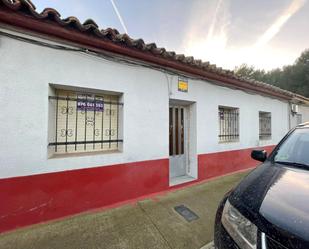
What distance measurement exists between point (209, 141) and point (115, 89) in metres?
2.97

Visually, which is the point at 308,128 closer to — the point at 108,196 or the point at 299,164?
the point at 299,164

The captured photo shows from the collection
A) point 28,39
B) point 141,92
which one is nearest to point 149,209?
point 141,92

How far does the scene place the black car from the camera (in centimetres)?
116

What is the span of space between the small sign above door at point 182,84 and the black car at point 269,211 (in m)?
2.62

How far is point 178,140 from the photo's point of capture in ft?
15.3

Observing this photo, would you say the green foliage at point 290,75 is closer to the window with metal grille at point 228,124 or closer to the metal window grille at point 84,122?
the window with metal grille at point 228,124

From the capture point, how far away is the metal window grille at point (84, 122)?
3031 mm

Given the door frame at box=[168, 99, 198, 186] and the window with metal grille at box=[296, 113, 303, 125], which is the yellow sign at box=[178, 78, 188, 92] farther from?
the window with metal grille at box=[296, 113, 303, 125]

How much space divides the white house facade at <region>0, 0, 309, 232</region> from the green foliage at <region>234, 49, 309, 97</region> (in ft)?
52.6

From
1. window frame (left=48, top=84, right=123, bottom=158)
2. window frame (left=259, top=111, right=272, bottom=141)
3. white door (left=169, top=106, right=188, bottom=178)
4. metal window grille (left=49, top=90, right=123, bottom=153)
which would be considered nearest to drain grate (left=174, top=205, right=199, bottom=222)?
white door (left=169, top=106, right=188, bottom=178)

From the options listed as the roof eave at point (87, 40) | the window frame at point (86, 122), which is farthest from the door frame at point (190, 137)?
the window frame at point (86, 122)

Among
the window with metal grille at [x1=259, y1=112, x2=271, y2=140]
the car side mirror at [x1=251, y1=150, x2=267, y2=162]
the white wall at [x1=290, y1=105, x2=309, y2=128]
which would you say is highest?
the white wall at [x1=290, y1=105, x2=309, y2=128]

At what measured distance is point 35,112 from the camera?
2.61 metres

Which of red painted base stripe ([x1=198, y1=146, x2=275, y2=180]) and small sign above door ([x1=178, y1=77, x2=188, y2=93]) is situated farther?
red painted base stripe ([x1=198, y1=146, x2=275, y2=180])
